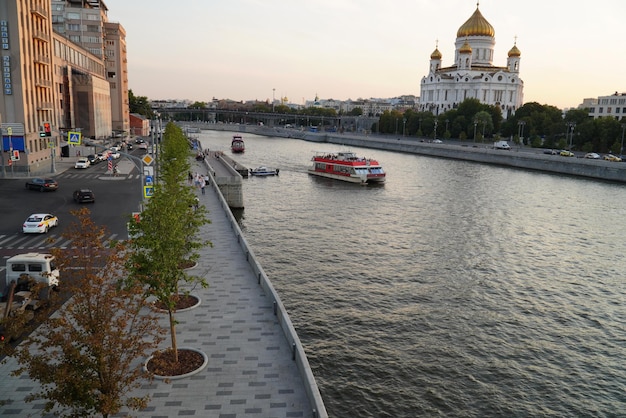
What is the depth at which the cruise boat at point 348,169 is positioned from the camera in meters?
69.2

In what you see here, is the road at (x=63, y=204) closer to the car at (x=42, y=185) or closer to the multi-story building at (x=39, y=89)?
the car at (x=42, y=185)

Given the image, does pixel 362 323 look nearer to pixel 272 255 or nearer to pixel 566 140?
pixel 272 255

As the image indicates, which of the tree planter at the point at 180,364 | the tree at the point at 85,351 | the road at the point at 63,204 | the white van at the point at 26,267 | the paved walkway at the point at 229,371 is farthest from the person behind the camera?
the road at the point at 63,204

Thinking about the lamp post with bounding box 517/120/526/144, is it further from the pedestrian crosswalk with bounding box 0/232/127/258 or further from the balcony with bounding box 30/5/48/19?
the pedestrian crosswalk with bounding box 0/232/127/258

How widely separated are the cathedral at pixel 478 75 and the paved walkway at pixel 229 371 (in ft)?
538

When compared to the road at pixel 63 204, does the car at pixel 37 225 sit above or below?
above

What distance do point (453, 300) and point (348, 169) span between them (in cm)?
4614

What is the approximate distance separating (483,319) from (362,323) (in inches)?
237

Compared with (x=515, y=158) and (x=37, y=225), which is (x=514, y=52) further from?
(x=37, y=225)

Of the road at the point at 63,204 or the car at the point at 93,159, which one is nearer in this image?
the road at the point at 63,204

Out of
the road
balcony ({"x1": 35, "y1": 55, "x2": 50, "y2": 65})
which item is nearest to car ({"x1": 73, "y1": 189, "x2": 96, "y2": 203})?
the road

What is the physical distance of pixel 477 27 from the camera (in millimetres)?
172500

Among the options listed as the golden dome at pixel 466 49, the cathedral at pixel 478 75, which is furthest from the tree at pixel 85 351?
the golden dome at pixel 466 49


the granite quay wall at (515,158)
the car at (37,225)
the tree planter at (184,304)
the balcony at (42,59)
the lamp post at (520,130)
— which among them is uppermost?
the balcony at (42,59)
